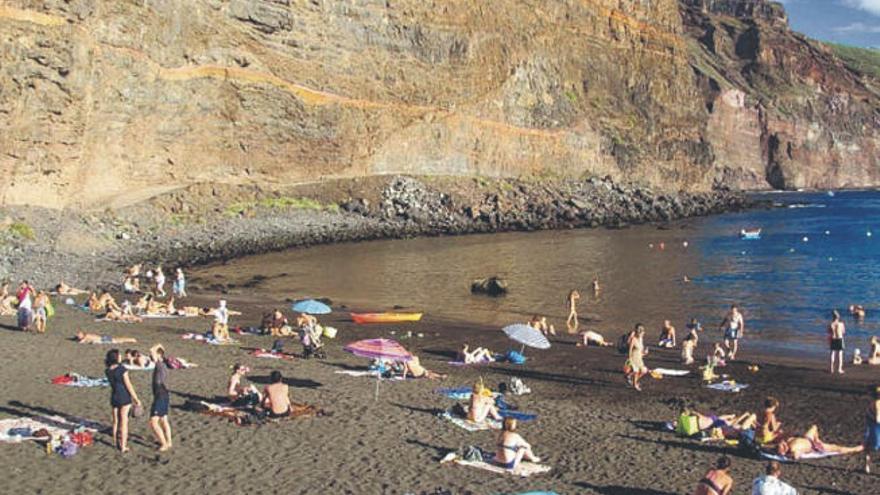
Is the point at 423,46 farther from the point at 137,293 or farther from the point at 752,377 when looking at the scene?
the point at 752,377

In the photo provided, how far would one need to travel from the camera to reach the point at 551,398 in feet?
56.1

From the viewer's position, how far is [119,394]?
12.1 m

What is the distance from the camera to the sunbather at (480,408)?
1475cm

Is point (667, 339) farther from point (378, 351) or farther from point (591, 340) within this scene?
point (378, 351)

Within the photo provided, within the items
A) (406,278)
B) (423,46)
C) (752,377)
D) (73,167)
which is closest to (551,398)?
(752,377)

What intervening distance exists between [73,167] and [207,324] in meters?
23.8

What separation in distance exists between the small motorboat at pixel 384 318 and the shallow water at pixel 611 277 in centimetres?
264

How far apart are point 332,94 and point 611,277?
1369 inches

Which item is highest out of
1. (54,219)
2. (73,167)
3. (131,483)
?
(73,167)

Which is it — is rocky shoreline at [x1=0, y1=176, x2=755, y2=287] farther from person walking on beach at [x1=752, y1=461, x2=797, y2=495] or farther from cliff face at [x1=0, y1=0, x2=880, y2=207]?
person walking on beach at [x1=752, y1=461, x2=797, y2=495]

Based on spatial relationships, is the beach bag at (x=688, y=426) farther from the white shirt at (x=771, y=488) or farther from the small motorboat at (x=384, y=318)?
the small motorboat at (x=384, y=318)

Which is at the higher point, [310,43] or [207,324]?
[310,43]

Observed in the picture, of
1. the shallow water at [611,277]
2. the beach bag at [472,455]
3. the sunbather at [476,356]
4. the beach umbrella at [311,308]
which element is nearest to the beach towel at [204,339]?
the beach umbrella at [311,308]

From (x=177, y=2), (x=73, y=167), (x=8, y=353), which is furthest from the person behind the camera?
(x=177, y=2)
